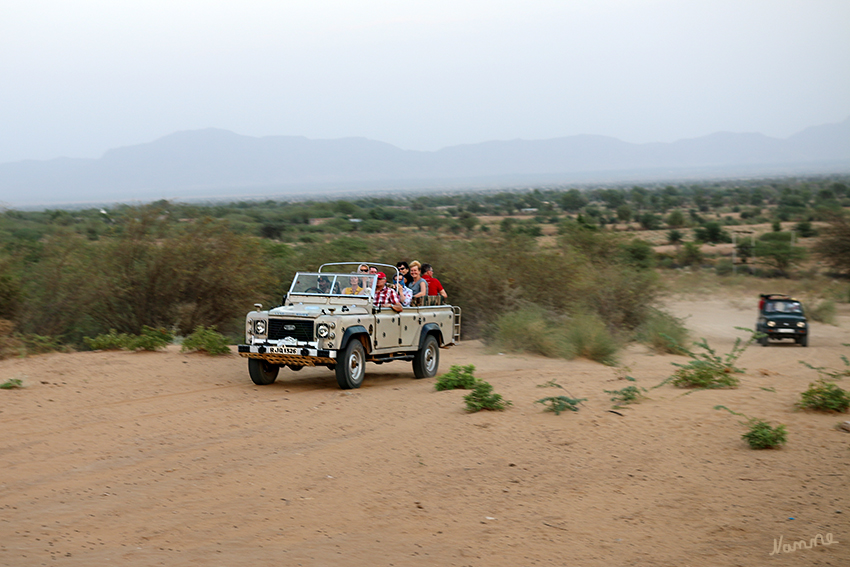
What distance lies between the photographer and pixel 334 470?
7.70m

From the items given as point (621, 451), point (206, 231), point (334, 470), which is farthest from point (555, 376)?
point (206, 231)

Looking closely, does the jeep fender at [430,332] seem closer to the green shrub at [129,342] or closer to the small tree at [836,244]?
the green shrub at [129,342]

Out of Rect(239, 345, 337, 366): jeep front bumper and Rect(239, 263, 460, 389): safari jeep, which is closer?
Rect(239, 345, 337, 366): jeep front bumper

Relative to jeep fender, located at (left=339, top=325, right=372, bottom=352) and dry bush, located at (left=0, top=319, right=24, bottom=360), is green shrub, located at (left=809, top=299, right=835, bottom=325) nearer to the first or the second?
jeep fender, located at (left=339, top=325, right=372, bottom=352)

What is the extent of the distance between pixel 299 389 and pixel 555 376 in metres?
4.44

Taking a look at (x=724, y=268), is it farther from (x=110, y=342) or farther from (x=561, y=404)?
(x=561, y=404)

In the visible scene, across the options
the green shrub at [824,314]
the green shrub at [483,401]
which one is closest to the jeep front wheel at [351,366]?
the green shrub at [483,401]

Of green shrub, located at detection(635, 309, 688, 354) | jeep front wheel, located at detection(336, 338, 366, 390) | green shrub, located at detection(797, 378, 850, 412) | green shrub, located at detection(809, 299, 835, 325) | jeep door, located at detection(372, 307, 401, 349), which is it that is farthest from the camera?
green shrub, located at detection(809, 299, 835, 325)

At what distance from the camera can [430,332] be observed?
13.9m

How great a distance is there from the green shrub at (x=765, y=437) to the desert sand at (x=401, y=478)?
0.13 meters

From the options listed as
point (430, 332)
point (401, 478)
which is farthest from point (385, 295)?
point (401, 478)

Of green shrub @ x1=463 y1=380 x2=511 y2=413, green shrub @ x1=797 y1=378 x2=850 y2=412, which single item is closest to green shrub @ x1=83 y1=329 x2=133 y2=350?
green shrub @ x1=463 y1=380 x2=511 y2=413

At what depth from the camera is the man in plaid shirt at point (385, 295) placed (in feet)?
41.8

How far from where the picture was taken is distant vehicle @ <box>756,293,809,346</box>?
24781mm
